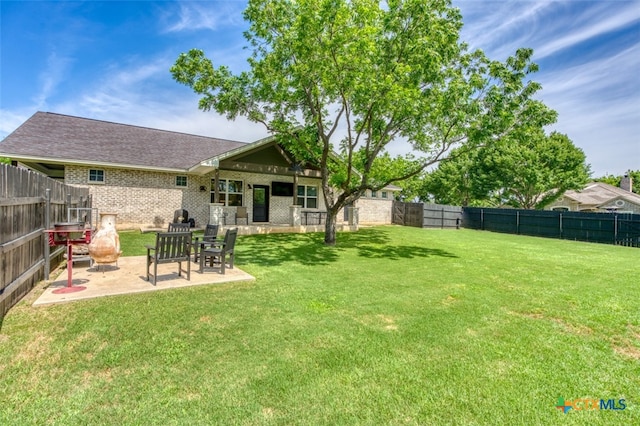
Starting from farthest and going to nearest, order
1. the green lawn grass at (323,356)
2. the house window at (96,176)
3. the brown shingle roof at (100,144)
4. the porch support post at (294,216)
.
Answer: the porch support post at (294,216)
the house window at (96,176)
the brown shingle roof at (100,144)
the green lawn grass at (323,356)

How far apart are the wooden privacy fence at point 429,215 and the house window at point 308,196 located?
9054 millimetres

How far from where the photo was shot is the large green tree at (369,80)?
9.66m

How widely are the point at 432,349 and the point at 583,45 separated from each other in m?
16.4

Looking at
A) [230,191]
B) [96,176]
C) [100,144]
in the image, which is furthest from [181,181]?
[100,144]

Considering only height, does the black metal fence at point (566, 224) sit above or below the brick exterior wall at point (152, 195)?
below

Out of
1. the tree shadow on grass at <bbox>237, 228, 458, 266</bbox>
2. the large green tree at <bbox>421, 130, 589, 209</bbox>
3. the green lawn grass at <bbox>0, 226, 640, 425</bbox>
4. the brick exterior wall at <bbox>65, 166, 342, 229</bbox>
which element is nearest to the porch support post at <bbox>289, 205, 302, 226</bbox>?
the brick exterior wall at <bbox>65, 166, 342, 229</bbox>

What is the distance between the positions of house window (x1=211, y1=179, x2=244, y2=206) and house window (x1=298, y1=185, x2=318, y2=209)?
364cm

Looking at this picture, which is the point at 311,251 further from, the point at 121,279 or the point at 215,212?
the point at 215,212

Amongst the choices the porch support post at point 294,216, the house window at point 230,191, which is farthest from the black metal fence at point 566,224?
the house window at point 230,191

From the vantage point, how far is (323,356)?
347 centimetres

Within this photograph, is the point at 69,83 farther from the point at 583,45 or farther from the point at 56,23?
the point at 583,45

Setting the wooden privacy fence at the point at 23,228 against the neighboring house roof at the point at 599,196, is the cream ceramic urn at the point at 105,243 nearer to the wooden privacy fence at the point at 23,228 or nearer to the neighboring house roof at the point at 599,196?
the wooden privacy fence at the point at 23,228

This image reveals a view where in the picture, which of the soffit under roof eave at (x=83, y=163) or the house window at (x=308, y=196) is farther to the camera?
the house window at (x=308, y=196)

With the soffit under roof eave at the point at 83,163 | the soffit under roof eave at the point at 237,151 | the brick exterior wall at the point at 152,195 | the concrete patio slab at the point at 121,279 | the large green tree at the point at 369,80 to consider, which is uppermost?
the large green tree at the point at 369,80
